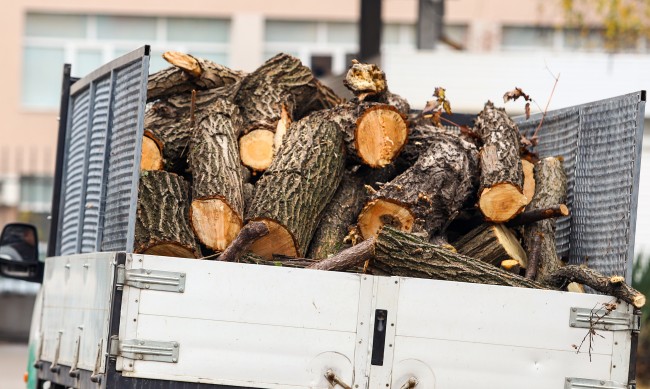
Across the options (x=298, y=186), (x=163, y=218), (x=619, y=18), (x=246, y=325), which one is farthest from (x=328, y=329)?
(x=619, y=18)

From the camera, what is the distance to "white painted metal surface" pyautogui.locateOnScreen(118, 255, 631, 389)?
219 inches

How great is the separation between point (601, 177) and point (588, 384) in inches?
61.1

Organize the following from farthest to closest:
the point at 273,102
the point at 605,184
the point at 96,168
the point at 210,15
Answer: the point at 210,15
the point at 273,102
the point at 96,168
the point at 605,184

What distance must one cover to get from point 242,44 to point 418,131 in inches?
858

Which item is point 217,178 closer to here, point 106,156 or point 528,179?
point 106,156

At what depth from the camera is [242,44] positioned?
96.4 feet

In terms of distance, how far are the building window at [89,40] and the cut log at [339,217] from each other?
22.3 meters

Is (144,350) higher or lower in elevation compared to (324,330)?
lower

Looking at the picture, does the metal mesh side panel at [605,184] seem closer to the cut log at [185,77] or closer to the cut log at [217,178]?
the cut log at [217,178]

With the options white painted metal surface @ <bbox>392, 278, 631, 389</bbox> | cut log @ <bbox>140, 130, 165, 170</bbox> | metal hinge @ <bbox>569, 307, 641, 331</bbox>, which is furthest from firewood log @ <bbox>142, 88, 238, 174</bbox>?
metal hinge @ <bbox>569, 307, 641, 331</bbox>

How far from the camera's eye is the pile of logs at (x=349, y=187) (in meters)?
6.53

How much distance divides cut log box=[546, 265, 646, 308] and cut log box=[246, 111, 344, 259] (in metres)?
1.35

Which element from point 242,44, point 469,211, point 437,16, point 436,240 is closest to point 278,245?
point 436,240

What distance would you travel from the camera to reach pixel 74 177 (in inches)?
312
